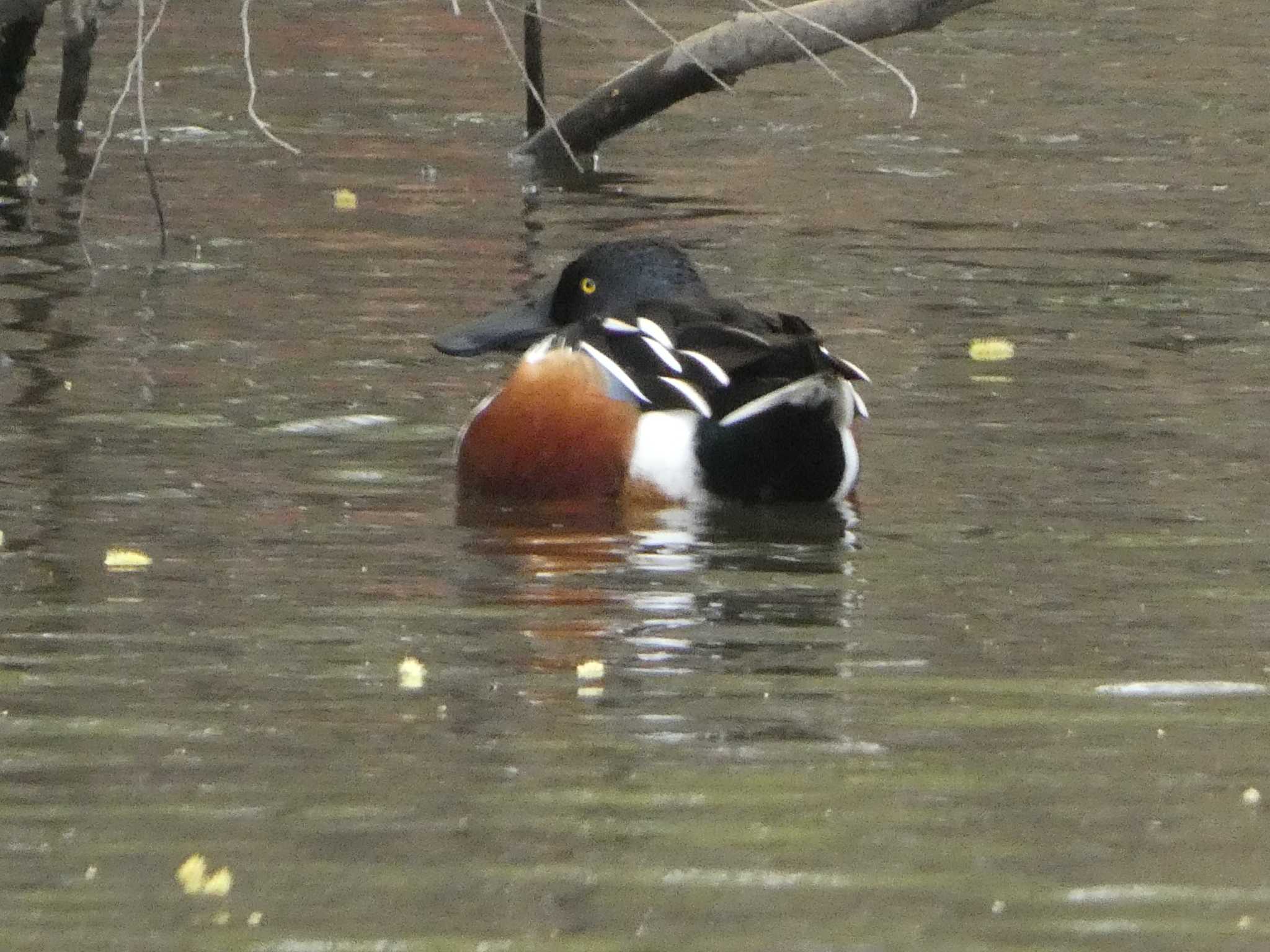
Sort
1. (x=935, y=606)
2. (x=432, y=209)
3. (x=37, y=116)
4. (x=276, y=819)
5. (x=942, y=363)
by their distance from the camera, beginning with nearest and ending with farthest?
(x=276, y=819) → (x=935, y=606) → (x=942, y=363) → (x=432, y=209) → (x=37, y=116)

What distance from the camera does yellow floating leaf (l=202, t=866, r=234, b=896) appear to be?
181 inches

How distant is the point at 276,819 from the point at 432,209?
9.13m

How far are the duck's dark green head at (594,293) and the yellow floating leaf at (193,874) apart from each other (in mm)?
4020

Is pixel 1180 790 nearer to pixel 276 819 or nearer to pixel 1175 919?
pixel 1175 919

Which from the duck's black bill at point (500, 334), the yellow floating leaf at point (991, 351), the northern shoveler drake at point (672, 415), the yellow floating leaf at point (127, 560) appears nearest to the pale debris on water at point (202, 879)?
the yellow floating leaf at point (127, 560)

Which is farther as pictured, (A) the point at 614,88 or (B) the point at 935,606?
(A) the point at 614,88

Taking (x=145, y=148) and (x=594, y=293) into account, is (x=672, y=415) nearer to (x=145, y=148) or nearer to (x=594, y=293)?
(x=594, y=293)

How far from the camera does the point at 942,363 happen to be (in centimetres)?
1034

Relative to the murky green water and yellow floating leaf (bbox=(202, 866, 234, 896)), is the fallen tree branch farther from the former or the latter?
yellow floating leaf (bbox=(202, 866, 234, 896))

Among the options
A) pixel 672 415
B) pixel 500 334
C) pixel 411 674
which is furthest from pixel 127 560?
pixel 500 334

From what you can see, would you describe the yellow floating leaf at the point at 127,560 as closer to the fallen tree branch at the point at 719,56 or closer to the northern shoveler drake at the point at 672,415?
the northern shoveler drake at the point at 672,415

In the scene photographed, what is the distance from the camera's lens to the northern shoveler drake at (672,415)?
769cm

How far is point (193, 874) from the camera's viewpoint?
467cm

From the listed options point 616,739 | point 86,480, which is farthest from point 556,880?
point 86,480
